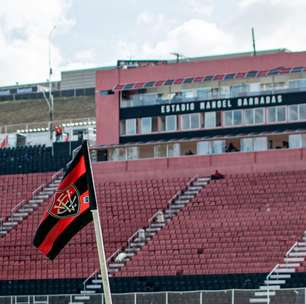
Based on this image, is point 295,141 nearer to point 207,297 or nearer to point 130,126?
point 130,126

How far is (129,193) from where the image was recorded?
56.5 m

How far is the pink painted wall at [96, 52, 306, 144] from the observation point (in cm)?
5897

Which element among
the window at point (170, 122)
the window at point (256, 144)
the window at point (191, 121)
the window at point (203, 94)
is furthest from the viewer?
the window at point (170, 122)

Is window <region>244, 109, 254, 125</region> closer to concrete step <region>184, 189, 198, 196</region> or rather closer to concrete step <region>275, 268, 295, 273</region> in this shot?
concrete step <region>184, 189, 198, 196</region>

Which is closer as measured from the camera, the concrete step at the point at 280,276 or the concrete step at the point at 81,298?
the concrete step at the point at 81,298

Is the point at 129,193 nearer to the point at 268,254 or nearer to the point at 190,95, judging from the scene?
the point at 190,95

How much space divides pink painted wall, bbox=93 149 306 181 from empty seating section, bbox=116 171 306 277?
4.72 ft

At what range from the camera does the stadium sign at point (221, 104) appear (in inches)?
2299

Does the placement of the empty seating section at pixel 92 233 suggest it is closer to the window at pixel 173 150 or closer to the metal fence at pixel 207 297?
the window at pixel 173 150

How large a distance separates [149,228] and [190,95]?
10.0 meters

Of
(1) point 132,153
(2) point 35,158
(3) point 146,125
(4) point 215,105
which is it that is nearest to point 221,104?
(4) point 215,105

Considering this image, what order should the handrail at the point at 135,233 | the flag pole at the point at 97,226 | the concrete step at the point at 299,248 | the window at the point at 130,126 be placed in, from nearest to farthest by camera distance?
the flag pole at the point at 97,226
the concrete step at the point at 299,248
the handrail at the point at 135,233
the window at the point at 130,126

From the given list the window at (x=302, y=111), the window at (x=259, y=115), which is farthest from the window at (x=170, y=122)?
the window at (x=302, y=111)

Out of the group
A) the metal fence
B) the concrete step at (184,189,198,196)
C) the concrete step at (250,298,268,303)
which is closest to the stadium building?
the concrete step at (184,189,198,196)
